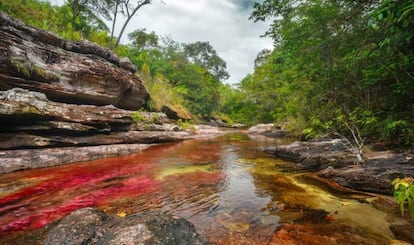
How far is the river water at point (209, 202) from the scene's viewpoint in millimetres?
2578

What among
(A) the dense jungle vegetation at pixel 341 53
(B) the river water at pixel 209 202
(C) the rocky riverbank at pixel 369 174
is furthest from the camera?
(A) the dense jungle vegetation at pixel 341 53

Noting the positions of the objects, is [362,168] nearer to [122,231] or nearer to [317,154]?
[317,154]

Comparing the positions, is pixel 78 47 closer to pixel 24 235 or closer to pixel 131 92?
pixel 131 92

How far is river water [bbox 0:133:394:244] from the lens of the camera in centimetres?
258

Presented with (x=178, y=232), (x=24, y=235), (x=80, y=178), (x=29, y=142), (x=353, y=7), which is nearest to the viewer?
(x=178, y=232)

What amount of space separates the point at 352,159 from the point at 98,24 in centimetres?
2256

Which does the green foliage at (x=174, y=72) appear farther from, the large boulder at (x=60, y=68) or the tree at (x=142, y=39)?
the large boulder at (x=60, y=68)

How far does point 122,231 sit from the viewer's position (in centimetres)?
201

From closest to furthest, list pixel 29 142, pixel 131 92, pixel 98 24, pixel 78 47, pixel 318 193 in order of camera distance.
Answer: pixel 318 193 → pixel 29 142 → pixel 78 47 → pixel 131 92 → pixel 98 24

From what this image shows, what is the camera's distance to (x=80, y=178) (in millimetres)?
4957

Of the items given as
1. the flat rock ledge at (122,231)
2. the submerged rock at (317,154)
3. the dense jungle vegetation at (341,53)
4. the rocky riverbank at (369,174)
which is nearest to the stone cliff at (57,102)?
the dense jungle vegetation at (341,53)

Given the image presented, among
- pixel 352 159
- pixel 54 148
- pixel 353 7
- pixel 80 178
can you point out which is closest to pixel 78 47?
pixel 54 148

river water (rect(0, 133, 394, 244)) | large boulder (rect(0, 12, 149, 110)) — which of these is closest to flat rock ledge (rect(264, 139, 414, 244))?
river water (rect(0, 133, 394, 244))

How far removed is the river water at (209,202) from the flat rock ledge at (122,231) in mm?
447
